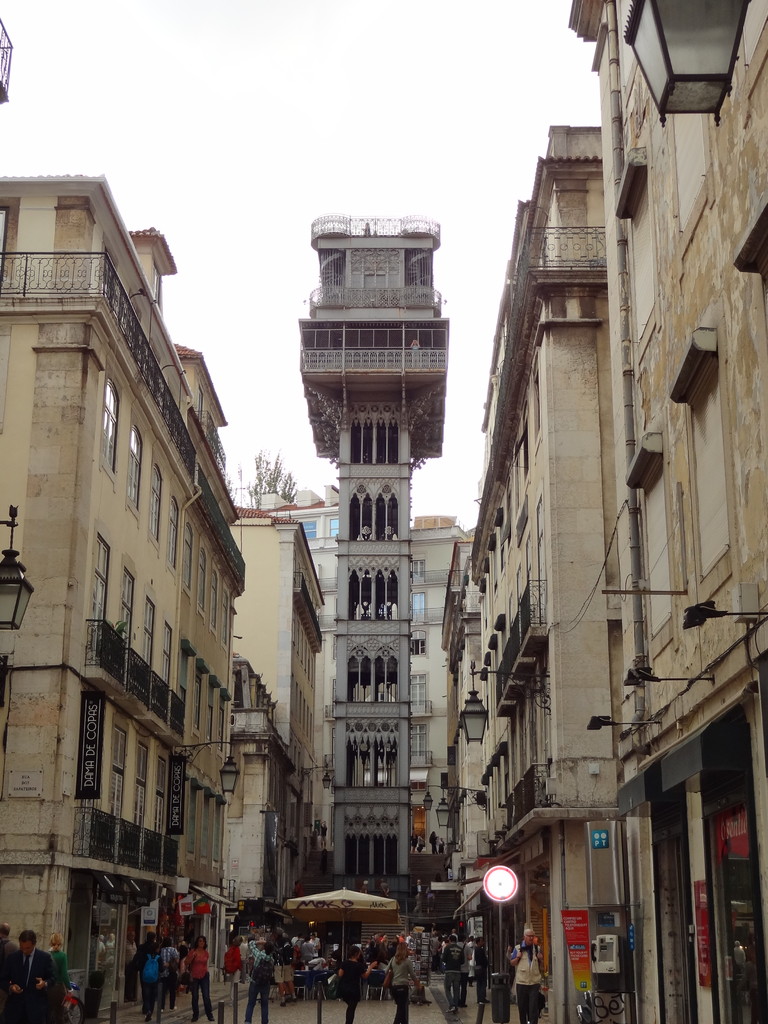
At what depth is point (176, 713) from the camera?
98.7 feet

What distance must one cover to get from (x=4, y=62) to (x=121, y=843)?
14238 mm

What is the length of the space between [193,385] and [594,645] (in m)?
18.0

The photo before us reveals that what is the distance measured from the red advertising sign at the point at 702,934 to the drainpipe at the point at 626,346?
282 cm

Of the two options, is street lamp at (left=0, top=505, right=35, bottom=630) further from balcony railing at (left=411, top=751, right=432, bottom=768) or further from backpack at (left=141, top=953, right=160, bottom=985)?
balcony railing at (left=411, top=751, right=432, bottom=768)

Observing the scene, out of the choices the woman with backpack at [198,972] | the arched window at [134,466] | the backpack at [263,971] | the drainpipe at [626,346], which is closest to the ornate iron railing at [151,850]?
the woman with backpack at [198,972]

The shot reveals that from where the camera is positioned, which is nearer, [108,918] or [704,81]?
[704,81]

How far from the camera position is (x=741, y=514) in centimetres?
955

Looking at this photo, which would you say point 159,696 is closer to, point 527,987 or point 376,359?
point 527,987

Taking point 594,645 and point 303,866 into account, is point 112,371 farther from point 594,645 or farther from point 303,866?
point 303,866

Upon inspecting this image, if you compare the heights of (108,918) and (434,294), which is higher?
(434,294)

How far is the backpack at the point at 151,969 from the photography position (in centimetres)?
2155

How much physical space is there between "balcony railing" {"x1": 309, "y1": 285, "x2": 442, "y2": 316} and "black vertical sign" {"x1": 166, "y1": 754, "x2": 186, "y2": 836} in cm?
3682

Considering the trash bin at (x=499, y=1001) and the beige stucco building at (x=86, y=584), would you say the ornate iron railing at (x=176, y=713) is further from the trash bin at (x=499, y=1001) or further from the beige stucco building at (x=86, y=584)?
the trash bin at (x=499, y=1001)

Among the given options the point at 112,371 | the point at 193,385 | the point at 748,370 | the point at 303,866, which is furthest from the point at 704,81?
the point at 303,866
